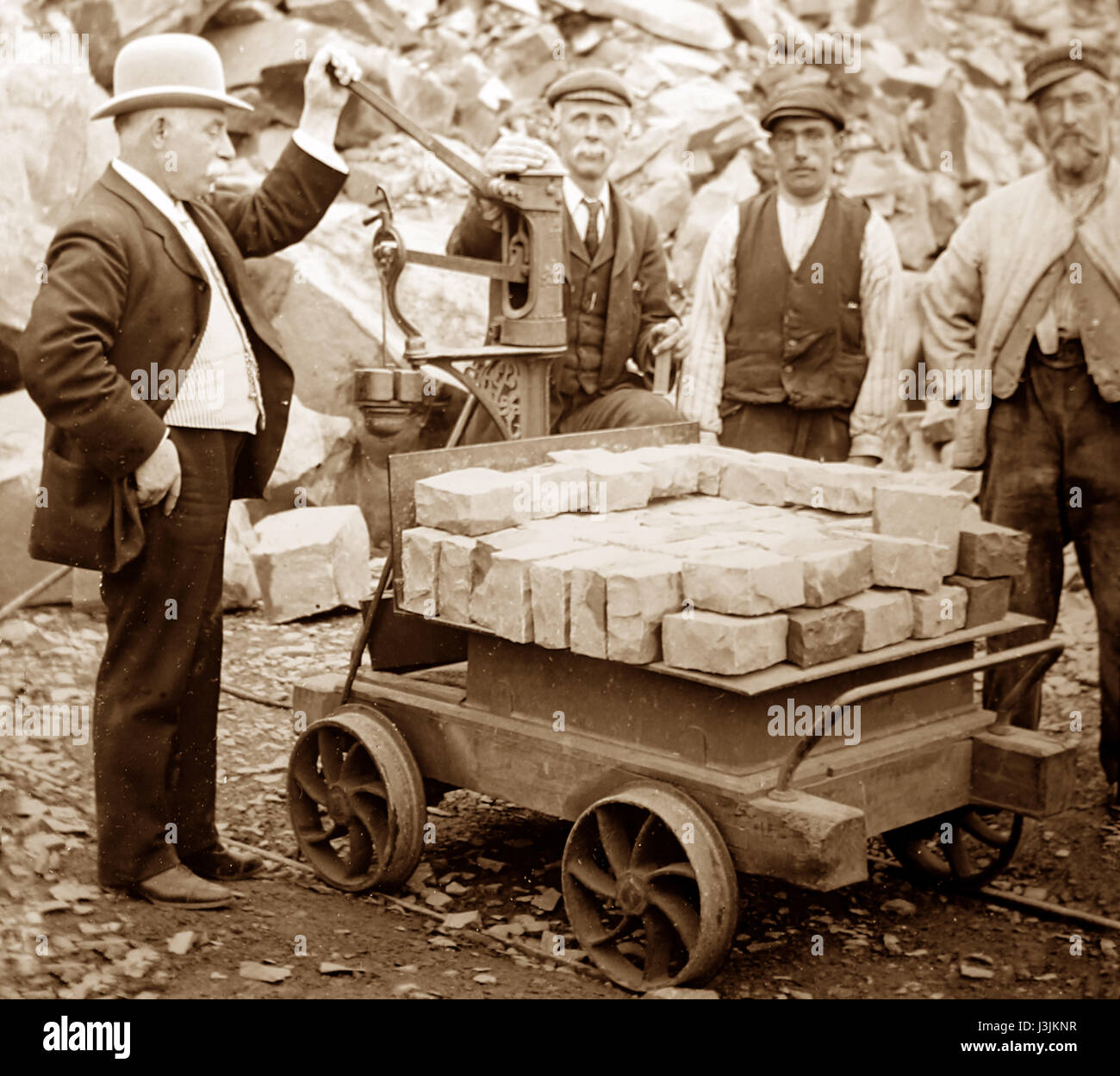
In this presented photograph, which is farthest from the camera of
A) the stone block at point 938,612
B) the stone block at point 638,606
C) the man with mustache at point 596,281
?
the man with mustache at point 596,281

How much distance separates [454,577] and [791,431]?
2240 mm

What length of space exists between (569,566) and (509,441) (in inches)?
29.2

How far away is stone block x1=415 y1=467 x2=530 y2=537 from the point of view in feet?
13.7

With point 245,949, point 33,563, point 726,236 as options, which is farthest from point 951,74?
point 245,949

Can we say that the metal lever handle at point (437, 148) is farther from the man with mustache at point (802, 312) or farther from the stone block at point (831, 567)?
the stone block at point (831, 567)

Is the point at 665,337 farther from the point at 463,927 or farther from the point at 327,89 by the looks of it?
the point at 463,927

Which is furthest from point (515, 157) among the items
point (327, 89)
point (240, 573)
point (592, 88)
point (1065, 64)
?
point (240, 573)

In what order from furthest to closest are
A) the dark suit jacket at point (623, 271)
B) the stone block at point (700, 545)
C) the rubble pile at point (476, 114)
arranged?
the rubble pile at point (476, 114)
the dark suit jacket at point (623, 271)
the stone block at point (700, 545)

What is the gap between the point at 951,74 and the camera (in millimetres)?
13008

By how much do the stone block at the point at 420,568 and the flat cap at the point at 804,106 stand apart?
8.03 ft

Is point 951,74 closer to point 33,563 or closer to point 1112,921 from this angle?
point 33,563

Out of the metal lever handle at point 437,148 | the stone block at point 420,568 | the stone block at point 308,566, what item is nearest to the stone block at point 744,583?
the stone block at point 420,568

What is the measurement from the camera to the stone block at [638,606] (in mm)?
3738

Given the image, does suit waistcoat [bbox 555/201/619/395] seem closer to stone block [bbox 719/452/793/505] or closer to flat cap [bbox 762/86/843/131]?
flat cap [bbox 762/86/843/131]
